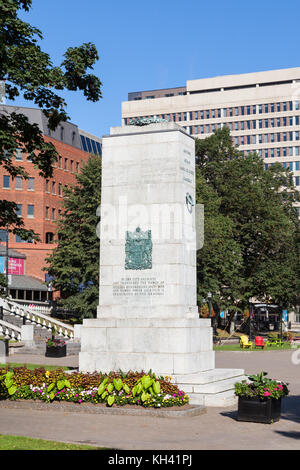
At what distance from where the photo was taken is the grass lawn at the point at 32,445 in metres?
11.8

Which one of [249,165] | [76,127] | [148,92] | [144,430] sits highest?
[148,92]

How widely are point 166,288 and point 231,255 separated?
37.4 metres

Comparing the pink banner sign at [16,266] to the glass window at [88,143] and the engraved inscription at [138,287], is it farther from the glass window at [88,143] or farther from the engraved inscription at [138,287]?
the engraved inscription at [138,287]

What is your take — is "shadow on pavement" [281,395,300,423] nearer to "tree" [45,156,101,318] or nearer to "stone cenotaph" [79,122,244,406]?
"stone cenotaph" [79,122,244,406]

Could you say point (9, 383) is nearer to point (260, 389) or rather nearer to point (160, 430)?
point (160, 430)

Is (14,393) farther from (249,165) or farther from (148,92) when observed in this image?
(148,92)

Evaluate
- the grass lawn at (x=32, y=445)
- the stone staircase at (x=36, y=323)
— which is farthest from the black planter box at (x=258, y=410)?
the stone staircase at (x=36, y=323)

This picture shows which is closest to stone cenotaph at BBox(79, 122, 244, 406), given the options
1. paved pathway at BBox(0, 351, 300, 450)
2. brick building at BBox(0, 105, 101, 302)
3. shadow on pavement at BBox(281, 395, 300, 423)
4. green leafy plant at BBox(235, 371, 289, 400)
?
shadow on pavement at BBox(281, 395, 300, 423)

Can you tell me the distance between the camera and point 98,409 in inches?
663

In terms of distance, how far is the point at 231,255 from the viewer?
5759 centimetres

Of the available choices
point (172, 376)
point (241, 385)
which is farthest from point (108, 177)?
point (241, 385)

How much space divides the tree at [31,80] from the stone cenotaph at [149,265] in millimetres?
2107

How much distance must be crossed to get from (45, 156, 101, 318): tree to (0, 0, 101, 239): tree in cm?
3222

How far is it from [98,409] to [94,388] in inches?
39.0
